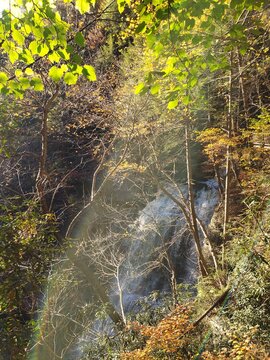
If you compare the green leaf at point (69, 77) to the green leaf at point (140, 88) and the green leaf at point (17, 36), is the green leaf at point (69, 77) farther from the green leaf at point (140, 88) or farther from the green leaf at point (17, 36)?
the green leaf at point (140, 88)

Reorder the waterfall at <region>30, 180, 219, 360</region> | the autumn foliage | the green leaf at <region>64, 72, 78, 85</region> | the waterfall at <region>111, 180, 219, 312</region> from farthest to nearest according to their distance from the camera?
the waterfall at <region>111, 180, 219, 312</region> → the waterfall at <region>30, 180, 219, 360</region> → the autumn foliage → the green leaf at <region>64, 72, 78, 85</region>

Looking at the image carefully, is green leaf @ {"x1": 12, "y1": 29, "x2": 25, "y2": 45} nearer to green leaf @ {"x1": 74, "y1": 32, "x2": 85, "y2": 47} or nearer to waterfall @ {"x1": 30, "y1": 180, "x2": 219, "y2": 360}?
green leaf @ {"x1": 74, "y1": 32, "x2": 85, "y2": 47}

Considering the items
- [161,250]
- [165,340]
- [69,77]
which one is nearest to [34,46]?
[69,77]

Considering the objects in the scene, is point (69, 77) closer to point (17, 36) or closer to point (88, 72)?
point (88, 72)

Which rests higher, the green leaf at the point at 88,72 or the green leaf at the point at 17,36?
the green leaf at the point at 17,36

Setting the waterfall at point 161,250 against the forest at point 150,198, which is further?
the waterfall at point 161,250

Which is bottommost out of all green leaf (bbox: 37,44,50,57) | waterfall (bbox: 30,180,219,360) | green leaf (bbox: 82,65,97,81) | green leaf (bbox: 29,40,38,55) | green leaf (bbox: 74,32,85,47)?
waterfall (bbox: 30,180,219,360)

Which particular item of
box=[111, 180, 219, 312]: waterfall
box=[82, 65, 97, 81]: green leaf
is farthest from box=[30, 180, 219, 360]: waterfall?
box=[82, 65, 97, 81]: green leaf

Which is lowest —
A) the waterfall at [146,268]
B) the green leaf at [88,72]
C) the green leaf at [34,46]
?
the waterfall at [146,268]

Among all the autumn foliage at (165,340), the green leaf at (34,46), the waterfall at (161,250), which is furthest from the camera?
the waterfall at (161,250)

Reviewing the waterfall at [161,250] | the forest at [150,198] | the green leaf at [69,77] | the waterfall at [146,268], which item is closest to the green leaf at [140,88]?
the forest at [150,198]

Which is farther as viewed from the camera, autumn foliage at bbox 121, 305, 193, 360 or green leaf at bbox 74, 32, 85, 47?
autumn foliage at bbox 121, 305, 193, 360

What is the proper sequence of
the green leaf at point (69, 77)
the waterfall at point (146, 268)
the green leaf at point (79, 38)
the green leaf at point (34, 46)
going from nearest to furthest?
1. the green leaf at point (79, 38)
2. the green leaf at point (34, 46)
3. the green leaf at point (69, 77)
4. the waterfall at point (146, 268)

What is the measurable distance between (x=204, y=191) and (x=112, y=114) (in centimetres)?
562
